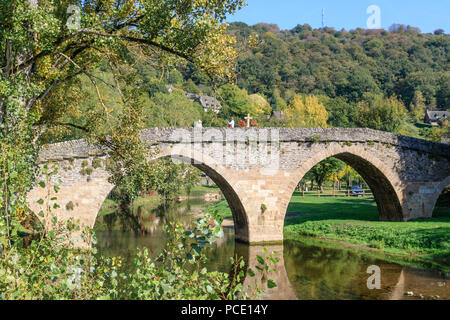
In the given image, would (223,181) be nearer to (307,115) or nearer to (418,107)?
(307,115)

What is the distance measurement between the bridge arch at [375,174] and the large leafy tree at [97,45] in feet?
39.3

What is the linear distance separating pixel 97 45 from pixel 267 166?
502 inches

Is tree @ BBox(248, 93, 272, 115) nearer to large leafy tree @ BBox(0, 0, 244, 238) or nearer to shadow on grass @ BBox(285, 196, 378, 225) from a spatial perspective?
shadow on grass @ BBox(285, 196, 378, 225)

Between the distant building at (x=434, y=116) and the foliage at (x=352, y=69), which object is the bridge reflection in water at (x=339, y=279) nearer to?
the foliage at (x=352, y=69)

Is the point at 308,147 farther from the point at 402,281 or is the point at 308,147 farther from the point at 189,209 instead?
the point at 189,209

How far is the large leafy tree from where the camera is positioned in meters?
8.11

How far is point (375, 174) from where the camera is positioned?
2322 centimetres

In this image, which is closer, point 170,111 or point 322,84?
point 170,111

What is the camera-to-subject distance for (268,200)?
2053 centimetres

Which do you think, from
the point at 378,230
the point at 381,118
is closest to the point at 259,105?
the point at 381,118

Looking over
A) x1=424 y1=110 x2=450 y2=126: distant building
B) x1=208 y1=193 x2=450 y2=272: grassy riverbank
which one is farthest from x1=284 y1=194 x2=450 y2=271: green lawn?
x1=424 y1=110 x2=450 y2=126: distant building
